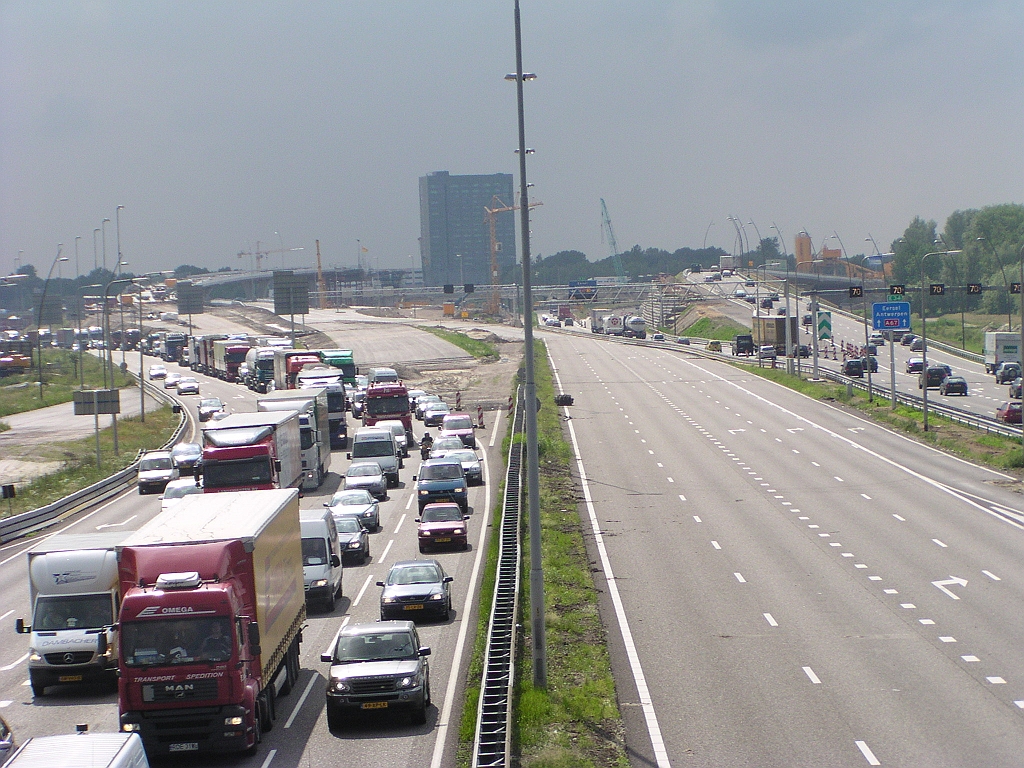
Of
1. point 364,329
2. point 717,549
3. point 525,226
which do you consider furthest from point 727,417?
point 364,329

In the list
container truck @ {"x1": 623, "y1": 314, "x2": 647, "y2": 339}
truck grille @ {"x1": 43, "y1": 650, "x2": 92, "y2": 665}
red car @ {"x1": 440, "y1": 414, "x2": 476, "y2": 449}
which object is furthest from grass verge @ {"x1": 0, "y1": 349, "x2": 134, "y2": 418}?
truck grille @ {"x1": 43, "y1": 650, "x2": 92, "y2": 665}

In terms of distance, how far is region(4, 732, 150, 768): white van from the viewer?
421 inches

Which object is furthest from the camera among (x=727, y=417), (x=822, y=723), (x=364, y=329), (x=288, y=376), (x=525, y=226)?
(x=364, y=329)

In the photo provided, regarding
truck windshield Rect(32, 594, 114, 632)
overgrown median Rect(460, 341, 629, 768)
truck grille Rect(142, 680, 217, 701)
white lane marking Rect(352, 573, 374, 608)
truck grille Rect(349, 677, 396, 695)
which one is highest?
truck grille Rect(142, 680, 217, 701)

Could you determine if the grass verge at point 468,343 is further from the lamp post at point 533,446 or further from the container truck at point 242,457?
the lamp post at point 533,446

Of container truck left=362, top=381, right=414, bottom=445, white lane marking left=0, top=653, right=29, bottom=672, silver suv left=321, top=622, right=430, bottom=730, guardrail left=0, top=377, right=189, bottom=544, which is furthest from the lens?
container truck left=362, top=381, right=414, bottom=445

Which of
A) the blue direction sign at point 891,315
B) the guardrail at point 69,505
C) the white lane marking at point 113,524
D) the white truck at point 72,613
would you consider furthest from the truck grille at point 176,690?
the blue direction sign at point 891,315

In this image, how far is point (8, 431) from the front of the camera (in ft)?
251

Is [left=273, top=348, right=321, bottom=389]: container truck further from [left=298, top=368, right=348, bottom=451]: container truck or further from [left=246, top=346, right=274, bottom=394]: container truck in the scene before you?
[left=298, top=368, right=348, bottom=451]: container truck

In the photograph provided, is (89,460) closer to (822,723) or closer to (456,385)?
(456,385)

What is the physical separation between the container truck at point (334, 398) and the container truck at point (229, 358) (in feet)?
122

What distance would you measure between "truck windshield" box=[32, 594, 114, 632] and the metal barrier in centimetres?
709

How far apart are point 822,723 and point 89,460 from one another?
4789 centimetres

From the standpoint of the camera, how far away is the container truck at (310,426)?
45875 millimetres
